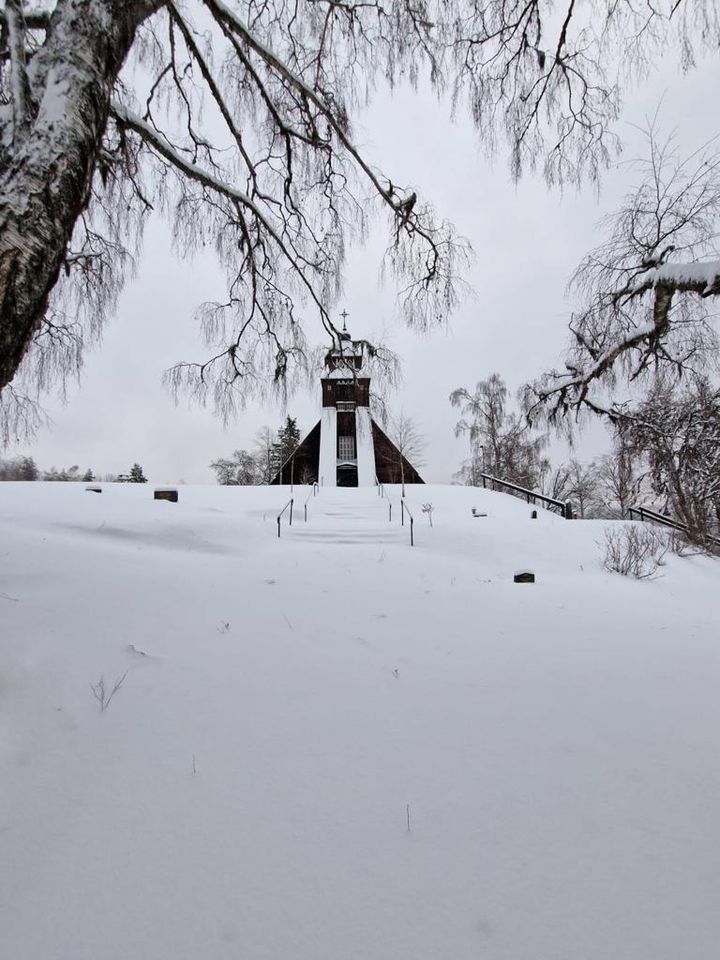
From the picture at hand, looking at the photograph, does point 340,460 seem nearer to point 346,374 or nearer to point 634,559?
point 634,559

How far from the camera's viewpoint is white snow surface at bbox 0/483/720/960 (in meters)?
1.16

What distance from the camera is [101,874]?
1250 millimetres

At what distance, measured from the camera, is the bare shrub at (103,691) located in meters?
2.02

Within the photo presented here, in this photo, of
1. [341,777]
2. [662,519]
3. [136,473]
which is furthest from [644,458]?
[136,473]

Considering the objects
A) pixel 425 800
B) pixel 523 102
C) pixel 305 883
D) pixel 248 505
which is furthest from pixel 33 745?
pixel 248 505

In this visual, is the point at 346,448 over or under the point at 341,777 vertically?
over

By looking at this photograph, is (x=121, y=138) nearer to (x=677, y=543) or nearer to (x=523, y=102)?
(x=523, y=102)

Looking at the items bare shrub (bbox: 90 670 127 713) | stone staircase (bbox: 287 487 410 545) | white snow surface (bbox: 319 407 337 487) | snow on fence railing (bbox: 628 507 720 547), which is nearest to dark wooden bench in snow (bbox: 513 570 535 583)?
stone staircase (bbox: 287 487 410 545)

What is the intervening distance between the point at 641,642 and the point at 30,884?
378 centimetres

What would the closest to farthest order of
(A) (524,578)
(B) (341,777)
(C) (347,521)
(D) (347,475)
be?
(B) (341,777) → (A) (524,578) → (C) (347,521) → (D) (347,475)

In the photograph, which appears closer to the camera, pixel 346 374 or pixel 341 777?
pixel 341 777

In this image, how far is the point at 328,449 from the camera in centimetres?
2573

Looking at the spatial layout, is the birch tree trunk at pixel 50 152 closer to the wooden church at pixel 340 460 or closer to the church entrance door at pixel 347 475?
the wooden church at pixel 340 460

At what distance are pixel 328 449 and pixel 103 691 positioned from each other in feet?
78.3
